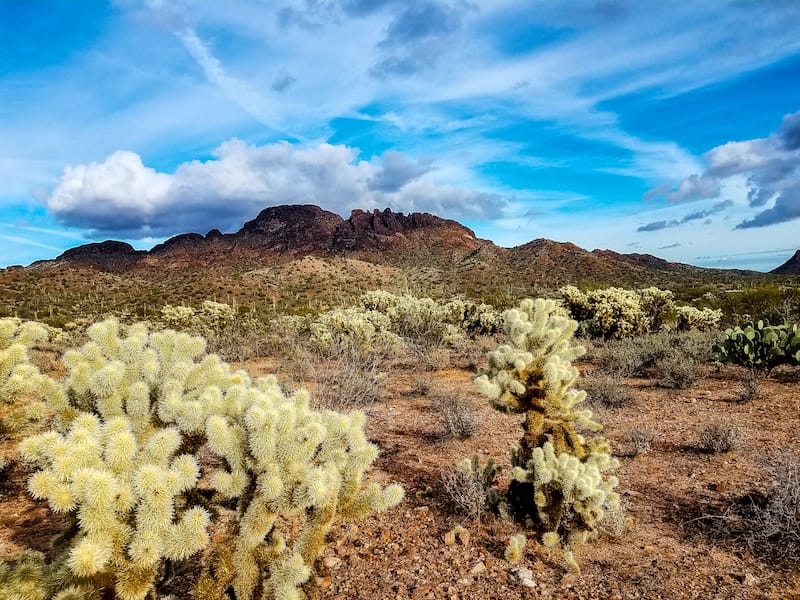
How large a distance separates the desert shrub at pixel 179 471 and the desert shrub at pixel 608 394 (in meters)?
6.37

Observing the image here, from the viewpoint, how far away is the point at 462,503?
445 centimetres

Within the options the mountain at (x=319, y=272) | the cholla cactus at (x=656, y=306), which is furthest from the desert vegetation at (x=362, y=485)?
the mountain at (x=319, y=272)

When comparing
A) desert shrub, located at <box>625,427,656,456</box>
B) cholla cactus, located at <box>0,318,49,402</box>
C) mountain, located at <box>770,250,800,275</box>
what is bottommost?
desert shrub, located at <box>625,427,656,456</box>

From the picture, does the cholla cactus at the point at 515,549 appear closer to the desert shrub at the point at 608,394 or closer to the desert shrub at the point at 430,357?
the desert shrub at the point at 608,394

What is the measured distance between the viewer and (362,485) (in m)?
4.98

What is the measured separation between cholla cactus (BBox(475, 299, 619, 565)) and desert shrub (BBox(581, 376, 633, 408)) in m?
4.04

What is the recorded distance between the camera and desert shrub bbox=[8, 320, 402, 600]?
2.35 m

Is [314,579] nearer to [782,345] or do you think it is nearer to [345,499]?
[345,499]

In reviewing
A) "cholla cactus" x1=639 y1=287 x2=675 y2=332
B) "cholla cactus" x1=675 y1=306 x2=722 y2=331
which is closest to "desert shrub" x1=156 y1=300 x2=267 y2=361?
"cholla cactus" x1=639 y1=287 x2=675 y2=332

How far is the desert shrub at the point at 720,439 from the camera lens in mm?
5629

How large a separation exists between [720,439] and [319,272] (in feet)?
160

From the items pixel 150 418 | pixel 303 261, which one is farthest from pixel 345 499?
pixel 303 261

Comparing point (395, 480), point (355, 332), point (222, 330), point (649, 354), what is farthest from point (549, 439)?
point (222, 330)

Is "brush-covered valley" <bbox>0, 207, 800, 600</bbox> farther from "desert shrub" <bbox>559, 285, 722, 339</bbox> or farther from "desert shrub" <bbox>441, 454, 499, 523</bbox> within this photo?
"desert shrub" <bbox>559, 285, 722, 339</bbox>
